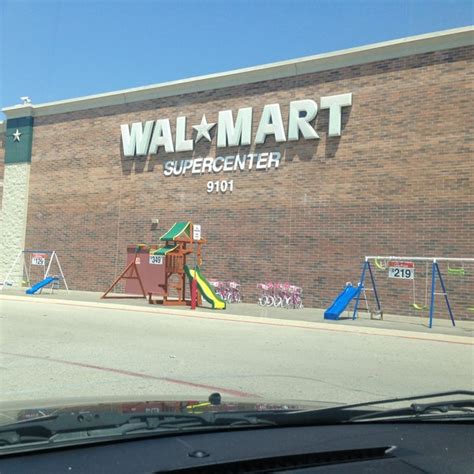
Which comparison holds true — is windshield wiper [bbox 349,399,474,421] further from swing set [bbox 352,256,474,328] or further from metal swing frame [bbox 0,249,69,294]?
metal swing frame [bbox 0,249,69,294]

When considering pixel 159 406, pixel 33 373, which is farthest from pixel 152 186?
pixel 159 406

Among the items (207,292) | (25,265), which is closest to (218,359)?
(207,292)

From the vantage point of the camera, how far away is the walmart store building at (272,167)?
17.6 meters

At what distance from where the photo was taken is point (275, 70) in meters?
20.7

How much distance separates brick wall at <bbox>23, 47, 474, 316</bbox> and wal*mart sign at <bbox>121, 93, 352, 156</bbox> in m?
0.25

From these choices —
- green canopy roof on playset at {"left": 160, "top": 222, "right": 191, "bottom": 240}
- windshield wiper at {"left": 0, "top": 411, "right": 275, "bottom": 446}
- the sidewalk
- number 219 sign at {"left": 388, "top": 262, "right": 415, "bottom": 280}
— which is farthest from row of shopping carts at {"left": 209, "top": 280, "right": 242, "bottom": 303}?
windshield wiper at {"left": 0, "top": 411, "right": 275, "bottom": 446}

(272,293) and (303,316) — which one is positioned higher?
(272,293)

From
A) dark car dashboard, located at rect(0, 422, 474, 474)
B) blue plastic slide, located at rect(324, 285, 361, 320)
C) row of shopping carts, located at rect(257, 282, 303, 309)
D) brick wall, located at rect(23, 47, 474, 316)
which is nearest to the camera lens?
dark car dashboard, located at rect(0, 422, 474, 474)

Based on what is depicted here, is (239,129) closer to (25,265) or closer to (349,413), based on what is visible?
(25,265)

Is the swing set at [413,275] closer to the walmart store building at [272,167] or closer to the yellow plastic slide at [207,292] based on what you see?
the walmart store building at [272,167]

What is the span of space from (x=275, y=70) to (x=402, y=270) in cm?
865

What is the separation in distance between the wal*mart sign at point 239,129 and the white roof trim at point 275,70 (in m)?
1.03

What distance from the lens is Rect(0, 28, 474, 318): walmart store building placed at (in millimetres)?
17609

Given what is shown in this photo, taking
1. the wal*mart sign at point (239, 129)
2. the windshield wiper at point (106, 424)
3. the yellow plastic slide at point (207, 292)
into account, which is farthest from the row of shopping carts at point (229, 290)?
the windshield wiper at point (106, 424)
